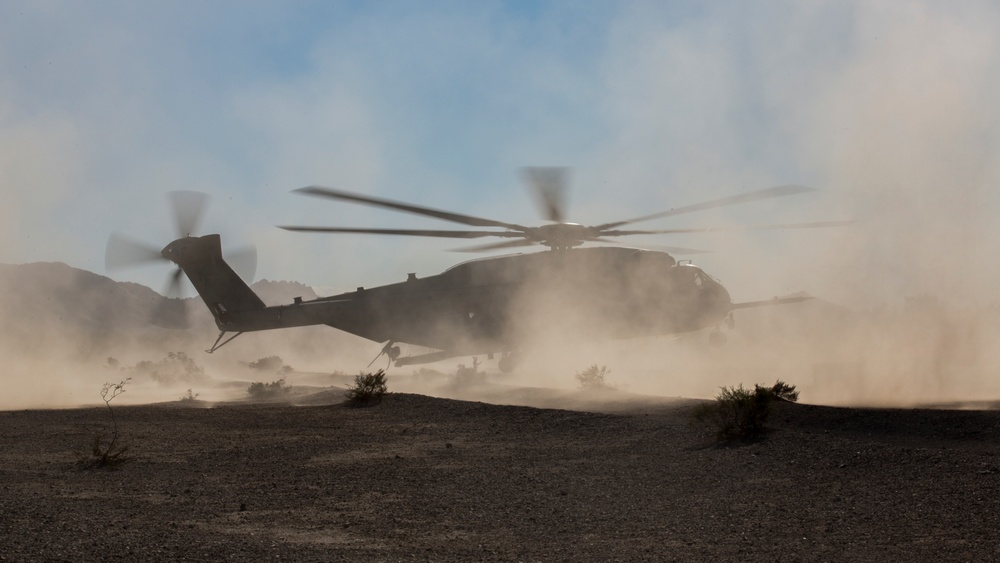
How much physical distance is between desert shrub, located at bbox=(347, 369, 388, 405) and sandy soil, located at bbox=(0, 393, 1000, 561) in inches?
84.4

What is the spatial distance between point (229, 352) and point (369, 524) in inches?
3011

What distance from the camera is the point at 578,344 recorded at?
20.6 m

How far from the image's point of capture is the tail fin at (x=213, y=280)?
2286 centimetres

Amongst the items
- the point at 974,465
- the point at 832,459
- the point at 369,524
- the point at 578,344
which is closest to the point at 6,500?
the point at 369,524

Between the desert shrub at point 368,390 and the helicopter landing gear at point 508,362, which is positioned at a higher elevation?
the helicopter landing gear at point 508,362

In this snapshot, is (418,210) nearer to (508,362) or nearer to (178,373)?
(508,362)

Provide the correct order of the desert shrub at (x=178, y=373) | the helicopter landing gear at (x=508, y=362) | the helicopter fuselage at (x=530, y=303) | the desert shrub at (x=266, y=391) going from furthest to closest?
the desert shrub at (x=178, y=373) → the desert shrub at (x=266, y=391) → the helicopter landing gear at (x=508, y=362) → the helicopter fuselage at (x=530, y=303)

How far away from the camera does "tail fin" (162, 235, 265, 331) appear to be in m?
22.9

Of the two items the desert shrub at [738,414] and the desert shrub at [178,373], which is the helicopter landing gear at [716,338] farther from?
the desert shrub at [178,373]

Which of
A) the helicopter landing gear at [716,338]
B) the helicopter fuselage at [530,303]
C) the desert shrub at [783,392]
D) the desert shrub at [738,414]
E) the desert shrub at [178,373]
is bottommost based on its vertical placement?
the desert shrub at [738,414]

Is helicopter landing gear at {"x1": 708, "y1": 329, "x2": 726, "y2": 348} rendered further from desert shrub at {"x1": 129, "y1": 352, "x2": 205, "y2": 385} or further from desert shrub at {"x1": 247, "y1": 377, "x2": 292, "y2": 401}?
desert shrub at {"x1": 129, "y1": 352, "x2": 205, "y2": 385}

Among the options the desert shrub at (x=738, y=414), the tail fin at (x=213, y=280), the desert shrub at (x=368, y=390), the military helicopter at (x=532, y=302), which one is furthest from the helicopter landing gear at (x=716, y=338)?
the tail fin at (x=213, y=280)

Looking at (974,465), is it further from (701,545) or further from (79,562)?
(79,562)

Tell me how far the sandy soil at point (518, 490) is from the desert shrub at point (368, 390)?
2143 millimetres
